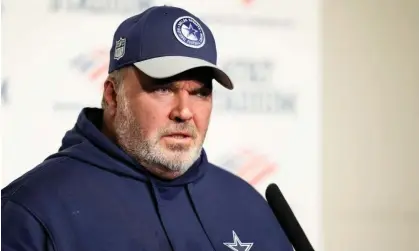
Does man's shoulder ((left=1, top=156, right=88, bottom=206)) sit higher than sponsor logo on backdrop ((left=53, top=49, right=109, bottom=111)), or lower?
→ lower

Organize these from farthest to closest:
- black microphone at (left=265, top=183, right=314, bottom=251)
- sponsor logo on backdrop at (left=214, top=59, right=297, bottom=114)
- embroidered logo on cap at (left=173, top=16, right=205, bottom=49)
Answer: sponsor logo on backdrop at (left=214, top=59, right=297, bottom=114)
embroidered logo on cap at (left=173, top=16, right=205, bottom=49)
black microphone at (left=265, top=183, right=314, bottom=251)

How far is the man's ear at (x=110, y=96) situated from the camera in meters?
1.26

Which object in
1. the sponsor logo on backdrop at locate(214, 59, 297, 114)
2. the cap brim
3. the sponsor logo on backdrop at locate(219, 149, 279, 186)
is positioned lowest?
the sponsor logo on backdrop at locate(219, 149, 279, 186)

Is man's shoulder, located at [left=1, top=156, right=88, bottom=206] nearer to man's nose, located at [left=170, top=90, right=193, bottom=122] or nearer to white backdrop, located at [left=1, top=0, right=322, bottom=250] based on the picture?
man's nose, located at [left=170, top=90, right=193, bottom=122]

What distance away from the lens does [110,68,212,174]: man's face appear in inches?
46.3

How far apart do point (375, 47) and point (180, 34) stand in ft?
3.40

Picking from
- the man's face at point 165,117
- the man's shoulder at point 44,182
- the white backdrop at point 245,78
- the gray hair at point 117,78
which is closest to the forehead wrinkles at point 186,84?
the man's face at point 165,117

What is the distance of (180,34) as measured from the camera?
1.22 meters

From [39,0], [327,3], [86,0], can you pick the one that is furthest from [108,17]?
[327,3]

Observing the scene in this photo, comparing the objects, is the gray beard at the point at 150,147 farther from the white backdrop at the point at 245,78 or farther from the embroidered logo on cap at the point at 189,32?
the white backdrop at the point at 245,78

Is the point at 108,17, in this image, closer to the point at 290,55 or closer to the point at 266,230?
the point at 290,55

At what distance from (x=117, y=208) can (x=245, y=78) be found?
2.27ft

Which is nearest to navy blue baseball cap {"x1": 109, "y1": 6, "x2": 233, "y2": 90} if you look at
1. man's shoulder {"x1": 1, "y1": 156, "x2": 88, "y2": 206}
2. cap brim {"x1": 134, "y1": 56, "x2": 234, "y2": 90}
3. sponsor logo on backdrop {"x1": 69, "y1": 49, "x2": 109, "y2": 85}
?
cap brim {"x1": 134, "y1": 56, "x2": 234, "y2": 90}

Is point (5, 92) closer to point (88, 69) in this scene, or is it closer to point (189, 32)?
point (88, 69)
